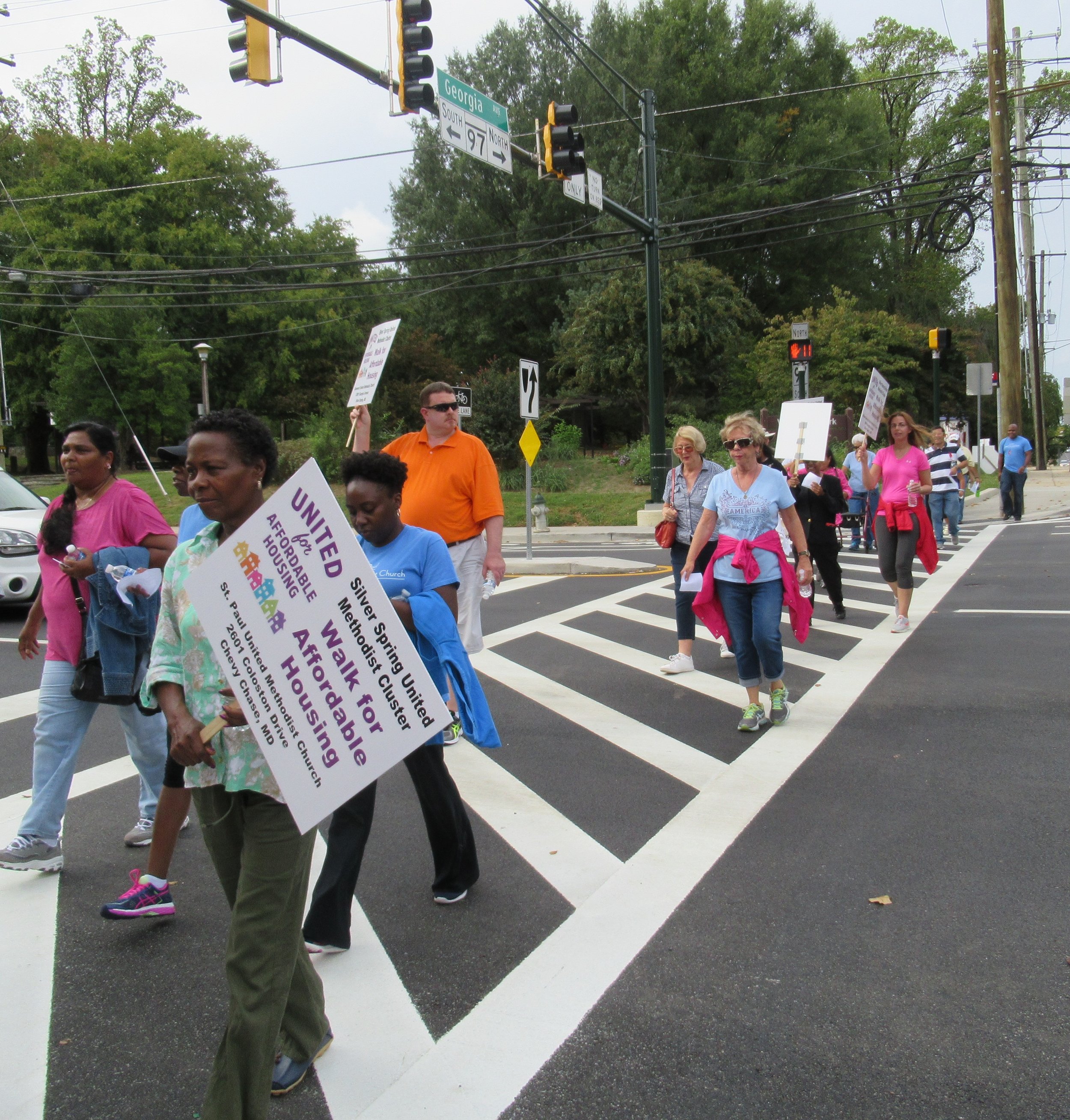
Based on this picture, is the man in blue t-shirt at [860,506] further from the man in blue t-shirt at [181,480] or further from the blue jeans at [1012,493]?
the man in blue t-shirt at [181,480]

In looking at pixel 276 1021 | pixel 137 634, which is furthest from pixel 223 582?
pixel 137 634

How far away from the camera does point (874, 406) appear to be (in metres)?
12.6

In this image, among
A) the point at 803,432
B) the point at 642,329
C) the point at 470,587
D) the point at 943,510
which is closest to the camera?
the point at 470,587

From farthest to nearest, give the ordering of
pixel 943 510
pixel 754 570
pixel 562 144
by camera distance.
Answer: pixel 943 510 → pixel 562 144 → pixel 754 570

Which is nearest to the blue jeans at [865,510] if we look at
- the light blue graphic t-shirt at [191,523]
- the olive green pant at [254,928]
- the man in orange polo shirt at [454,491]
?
the man in orange polo shirt at [454,491]

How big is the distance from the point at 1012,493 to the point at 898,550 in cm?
1316

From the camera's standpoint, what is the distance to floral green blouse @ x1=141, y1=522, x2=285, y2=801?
8.94 feet

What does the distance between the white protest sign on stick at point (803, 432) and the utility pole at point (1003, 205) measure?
16469mm

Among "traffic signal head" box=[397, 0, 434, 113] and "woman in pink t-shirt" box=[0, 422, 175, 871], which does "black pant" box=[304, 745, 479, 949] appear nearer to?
"woman in pink t-shirt" box=[0, 422, 175, 871]

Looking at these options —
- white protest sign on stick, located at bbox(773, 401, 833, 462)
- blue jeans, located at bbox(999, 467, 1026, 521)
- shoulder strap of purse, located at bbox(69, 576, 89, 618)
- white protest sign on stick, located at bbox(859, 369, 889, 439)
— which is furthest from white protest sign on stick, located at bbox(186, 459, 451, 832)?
blue jeans, located at bbox(999, 467, 1026, 521)

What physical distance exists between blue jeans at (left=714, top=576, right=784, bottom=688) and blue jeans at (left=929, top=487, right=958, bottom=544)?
10.4 m

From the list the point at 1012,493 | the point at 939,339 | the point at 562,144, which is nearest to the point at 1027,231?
the point at 939,339

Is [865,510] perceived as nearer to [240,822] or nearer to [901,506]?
[901,506]

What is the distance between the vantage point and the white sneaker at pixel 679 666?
8.42m
